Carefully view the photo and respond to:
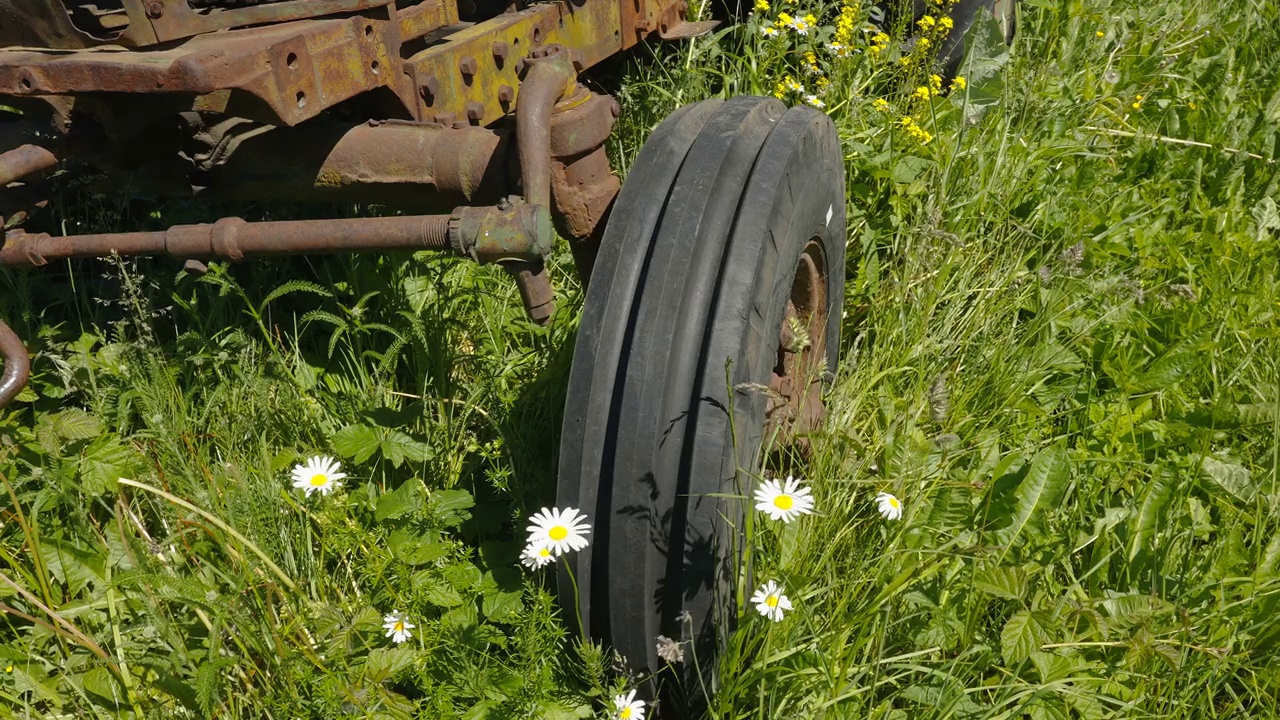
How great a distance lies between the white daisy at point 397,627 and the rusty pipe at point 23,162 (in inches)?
41.4

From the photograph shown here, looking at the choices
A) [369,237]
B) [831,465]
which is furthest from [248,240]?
[831,465]

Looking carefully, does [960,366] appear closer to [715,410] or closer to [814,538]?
[814,538]

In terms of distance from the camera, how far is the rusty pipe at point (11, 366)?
1757mm

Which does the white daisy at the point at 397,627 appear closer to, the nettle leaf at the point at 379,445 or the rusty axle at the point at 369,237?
the nettle leaf at the point at 379,445

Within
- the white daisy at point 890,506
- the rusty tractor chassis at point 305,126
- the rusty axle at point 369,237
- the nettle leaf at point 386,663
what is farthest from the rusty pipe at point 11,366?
the white daisy at point 890,506

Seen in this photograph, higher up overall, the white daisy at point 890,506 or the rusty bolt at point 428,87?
the rusty bolt at point 428,87

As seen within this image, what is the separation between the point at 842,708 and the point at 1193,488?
3.80 ft

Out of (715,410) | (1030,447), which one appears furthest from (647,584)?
(1030,447)

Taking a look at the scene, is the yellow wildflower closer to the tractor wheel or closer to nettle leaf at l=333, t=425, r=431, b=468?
the tractor wheel

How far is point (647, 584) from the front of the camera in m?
1.74

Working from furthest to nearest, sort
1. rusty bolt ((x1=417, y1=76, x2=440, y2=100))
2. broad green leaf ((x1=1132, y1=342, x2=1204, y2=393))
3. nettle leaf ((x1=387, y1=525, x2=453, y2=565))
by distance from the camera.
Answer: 1. broad green leaf ((x1=1132, y1=342, x2=1204, y2=393))
2. rusty bolt ((x1=417, y1=76, x2=440, y2=100))
3. nettle leaf ((x1=387, y1=525, x2=453, y2=565))

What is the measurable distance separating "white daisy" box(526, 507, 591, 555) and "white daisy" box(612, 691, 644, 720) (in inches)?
10.5

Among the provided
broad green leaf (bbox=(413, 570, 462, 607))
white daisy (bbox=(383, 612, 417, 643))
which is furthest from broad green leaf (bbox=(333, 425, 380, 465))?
white daisy (bbox=(383, 612, 417, 643))

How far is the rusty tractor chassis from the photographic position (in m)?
1.72
